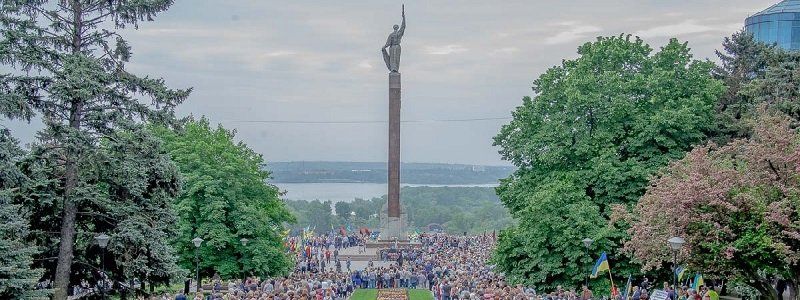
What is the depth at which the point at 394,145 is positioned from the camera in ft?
185

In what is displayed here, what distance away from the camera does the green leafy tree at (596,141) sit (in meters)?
31.6

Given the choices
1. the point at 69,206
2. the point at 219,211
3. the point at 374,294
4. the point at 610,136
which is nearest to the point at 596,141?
the point at 610,136

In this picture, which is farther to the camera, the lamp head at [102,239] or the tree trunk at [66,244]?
the tree trunk at [66,244]

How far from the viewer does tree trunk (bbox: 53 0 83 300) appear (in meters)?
21.5

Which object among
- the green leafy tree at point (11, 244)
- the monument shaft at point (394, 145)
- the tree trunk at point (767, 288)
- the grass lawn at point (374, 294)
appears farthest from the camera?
the monument shaft at point (394, 145)

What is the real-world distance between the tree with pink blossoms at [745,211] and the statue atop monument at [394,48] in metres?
35.1

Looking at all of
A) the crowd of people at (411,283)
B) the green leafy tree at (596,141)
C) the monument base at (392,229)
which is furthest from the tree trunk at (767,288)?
the monument base at (392,229)

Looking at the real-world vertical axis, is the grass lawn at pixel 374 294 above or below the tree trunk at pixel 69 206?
below

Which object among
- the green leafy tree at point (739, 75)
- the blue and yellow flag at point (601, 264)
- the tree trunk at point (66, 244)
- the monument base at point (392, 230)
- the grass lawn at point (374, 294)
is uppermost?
the green leafy tree at point (739, 75)

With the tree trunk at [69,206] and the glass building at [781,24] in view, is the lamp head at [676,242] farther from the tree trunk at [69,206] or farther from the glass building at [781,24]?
the glass building at [781,24]

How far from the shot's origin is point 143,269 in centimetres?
2239

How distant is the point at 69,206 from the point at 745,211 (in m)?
15.3

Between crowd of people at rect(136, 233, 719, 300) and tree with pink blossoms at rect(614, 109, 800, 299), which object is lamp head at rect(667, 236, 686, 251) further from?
crowd of people at rect(136, 233, 719, 300)

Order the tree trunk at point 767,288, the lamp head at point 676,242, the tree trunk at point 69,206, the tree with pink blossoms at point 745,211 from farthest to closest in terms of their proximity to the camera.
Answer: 1. the tree trunk at point 767,288
2. the tree with pink blossoms at point 745,211
3. the tree trunk at point 69,206
4. the lamp head at point 676,242
